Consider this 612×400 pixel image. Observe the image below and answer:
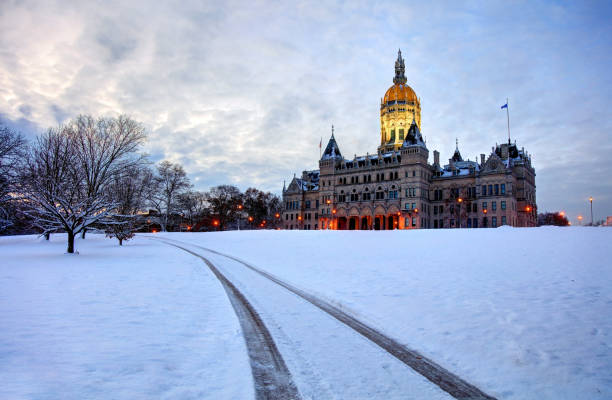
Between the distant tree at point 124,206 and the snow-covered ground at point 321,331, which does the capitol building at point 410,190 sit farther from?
the snow-covered ground at point 321,331

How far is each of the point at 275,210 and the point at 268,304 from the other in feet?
342

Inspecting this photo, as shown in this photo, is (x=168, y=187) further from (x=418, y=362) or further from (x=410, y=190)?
(x=418, y=362)

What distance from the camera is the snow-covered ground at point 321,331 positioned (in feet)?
16.1

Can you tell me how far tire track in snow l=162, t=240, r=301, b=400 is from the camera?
4.66 m

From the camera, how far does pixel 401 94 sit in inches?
3829

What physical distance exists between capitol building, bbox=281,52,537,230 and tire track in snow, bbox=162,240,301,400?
65.8 metres

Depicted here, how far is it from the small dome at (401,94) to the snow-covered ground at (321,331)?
88624 mm

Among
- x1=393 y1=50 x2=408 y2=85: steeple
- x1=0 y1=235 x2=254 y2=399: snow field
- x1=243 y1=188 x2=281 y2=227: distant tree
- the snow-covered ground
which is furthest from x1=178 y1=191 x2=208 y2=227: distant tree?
x1=0 y1=235 x2=254 y2=399: snow field

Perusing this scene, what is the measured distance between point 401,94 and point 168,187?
65464mm

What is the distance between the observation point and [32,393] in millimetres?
4156

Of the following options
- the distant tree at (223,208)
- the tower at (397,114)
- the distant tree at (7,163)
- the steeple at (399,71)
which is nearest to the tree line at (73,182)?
the distant tree at (7,163)

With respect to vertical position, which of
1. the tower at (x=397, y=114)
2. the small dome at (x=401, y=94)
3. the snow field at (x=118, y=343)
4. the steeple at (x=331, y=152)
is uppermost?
the small dome at (x=401, y=94)

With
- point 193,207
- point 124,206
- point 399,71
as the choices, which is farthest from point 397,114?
point 124,206

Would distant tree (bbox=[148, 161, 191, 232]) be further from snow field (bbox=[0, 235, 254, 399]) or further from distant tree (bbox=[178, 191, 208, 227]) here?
snow field (bbox=[0, 235, 254, 399])
